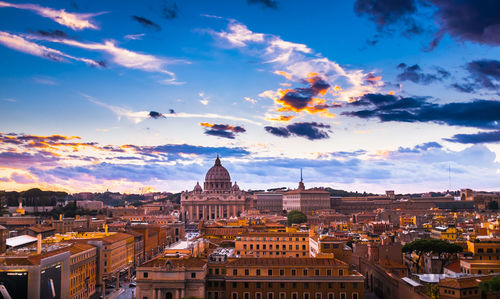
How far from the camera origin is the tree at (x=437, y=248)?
53.5m

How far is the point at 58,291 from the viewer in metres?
47.1

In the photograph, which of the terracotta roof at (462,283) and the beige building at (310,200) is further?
the beige building at (310,200)

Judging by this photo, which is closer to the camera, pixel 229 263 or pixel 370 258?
pixel 229 263

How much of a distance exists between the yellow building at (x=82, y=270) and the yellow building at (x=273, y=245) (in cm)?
1515

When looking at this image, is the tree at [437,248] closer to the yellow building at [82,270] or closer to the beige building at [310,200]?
the yellow building at [82,270]

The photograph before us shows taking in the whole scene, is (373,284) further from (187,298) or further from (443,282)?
(187,298)

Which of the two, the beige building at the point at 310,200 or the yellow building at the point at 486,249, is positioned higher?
the beige building at the point at 310,200

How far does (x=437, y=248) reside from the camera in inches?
2131

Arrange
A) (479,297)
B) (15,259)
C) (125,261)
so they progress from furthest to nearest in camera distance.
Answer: (125,261), (15,259), (479,297)

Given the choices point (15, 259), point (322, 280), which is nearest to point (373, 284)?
point (322, 280)

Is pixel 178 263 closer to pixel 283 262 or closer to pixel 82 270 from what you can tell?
pixel 283 262

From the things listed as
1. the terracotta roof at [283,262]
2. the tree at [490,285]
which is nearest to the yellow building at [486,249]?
the tree at [490,285]

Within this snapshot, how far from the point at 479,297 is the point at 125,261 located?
4577cm

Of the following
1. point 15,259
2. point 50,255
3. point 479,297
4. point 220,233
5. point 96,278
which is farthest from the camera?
point 220,233
